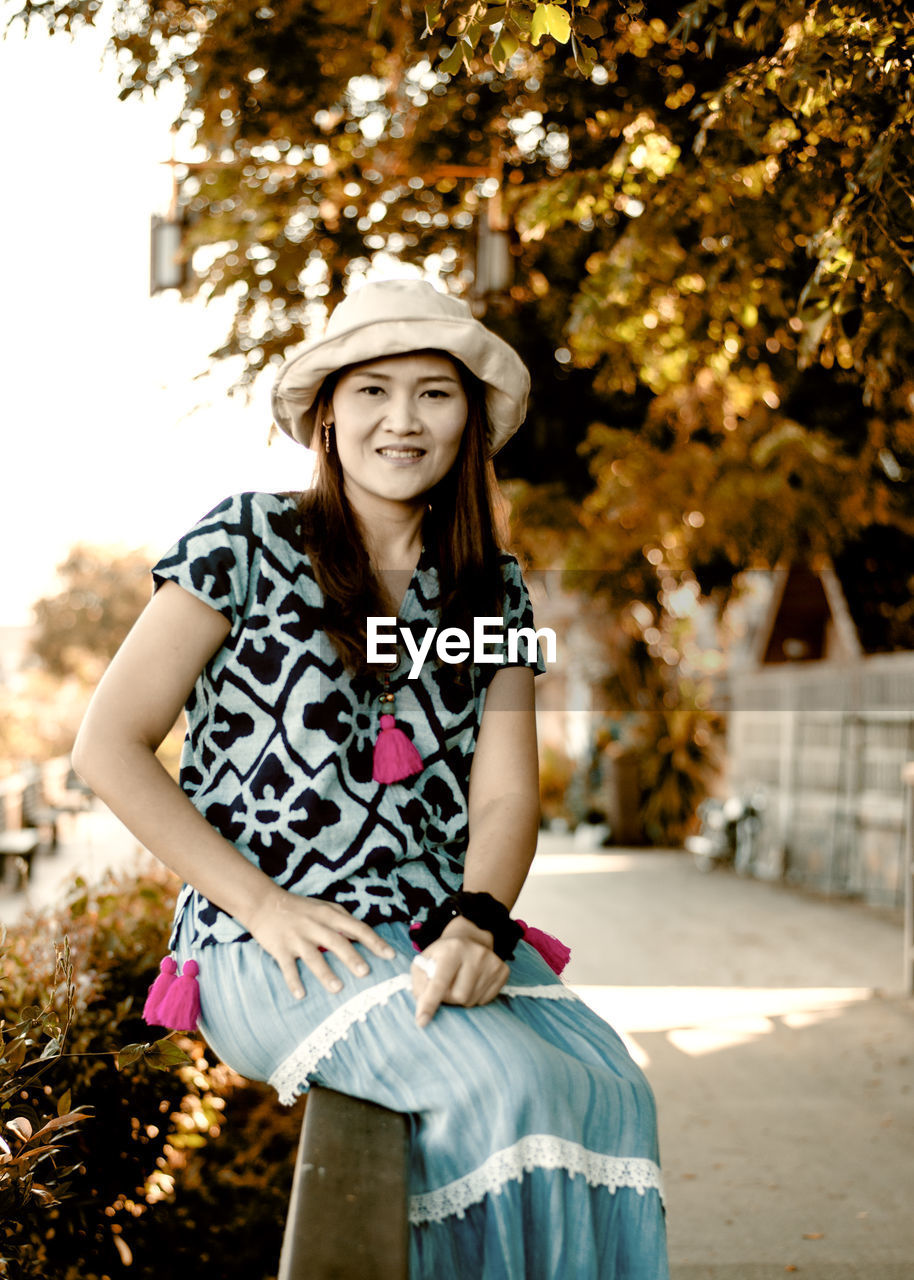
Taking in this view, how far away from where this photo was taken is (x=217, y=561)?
6.42 ft

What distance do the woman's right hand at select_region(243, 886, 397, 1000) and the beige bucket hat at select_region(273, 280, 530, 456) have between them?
0.88 m

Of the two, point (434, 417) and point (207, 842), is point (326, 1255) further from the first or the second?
point (434, 417)

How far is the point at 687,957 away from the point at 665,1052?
253cm

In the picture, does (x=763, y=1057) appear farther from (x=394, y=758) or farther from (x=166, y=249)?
(x=166, y=249)


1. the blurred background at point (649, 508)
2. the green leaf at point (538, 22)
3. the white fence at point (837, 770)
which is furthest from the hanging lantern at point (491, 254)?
the white fence at point (837, 770)

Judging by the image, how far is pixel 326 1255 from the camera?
4.66ft

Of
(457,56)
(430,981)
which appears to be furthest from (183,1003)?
(457,56)

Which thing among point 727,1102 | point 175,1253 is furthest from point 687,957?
point 175,1253

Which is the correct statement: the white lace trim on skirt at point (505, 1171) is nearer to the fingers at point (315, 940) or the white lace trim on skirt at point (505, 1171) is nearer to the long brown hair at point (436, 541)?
the fingers at point (315, 940)

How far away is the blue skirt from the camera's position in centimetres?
161

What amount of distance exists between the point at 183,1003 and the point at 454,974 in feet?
1.35

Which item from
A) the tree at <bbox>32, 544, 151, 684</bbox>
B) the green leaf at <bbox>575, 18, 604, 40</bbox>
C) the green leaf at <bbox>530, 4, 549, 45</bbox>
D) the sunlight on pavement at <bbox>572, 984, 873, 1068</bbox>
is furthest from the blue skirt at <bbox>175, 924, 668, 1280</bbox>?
the tree at <bbox>32, 544, 151, 684</bbox>

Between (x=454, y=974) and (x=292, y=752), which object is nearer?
(x=454, y=974)

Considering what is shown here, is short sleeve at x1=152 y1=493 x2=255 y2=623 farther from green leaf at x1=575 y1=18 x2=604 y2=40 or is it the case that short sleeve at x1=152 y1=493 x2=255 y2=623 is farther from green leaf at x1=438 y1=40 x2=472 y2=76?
green leaf at x1=575 y1=18 x2=604 y2=40
